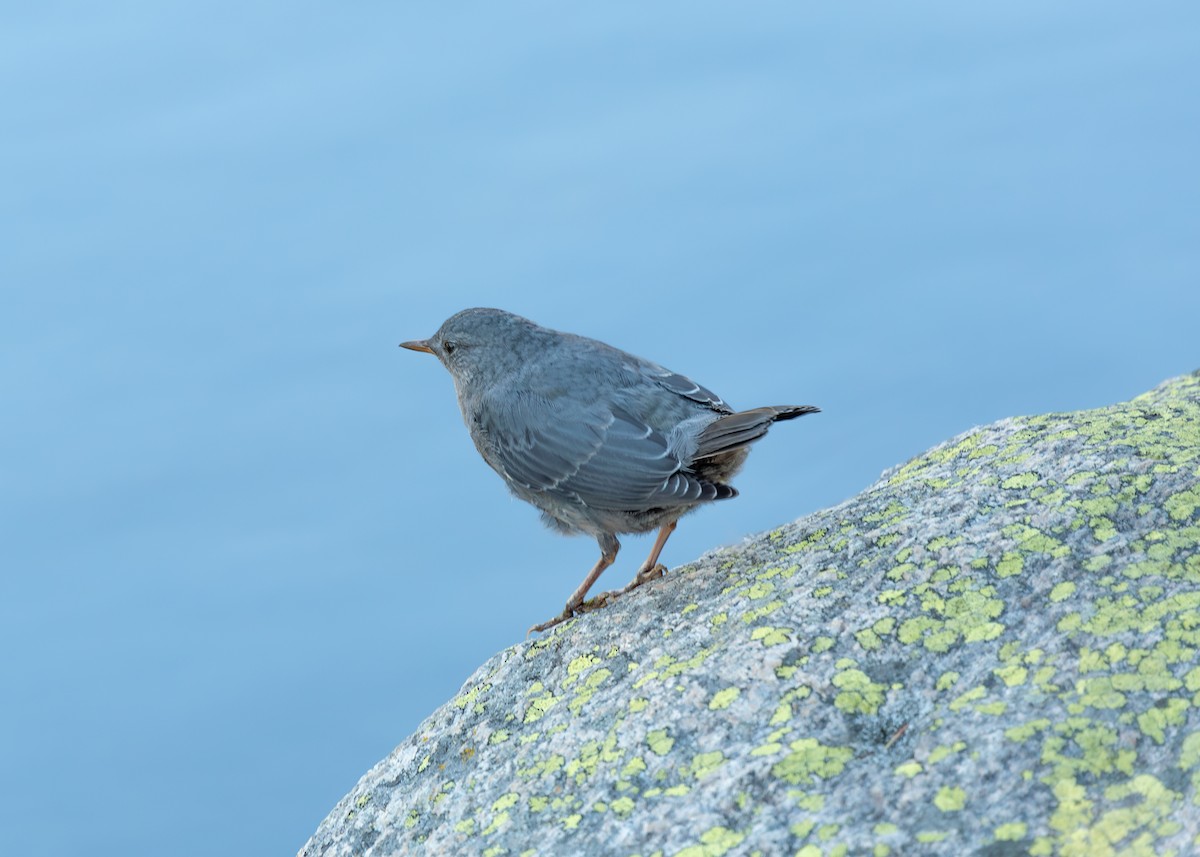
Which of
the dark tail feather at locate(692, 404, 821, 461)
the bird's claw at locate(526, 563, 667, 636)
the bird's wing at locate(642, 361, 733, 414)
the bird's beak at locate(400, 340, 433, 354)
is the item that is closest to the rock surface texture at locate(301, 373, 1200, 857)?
the bird's claw at locate(526, 563, 667, 636)

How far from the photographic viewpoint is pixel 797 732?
3.47m

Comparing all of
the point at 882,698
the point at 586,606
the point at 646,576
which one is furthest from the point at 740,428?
the point at 882,698

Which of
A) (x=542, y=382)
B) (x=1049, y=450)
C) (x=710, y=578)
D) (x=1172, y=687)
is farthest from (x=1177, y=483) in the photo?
(x=542, y=382)

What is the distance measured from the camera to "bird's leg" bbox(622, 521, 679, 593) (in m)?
5.51

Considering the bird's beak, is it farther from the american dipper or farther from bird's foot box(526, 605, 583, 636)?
bird's foot box(526, 605, 583, 636)

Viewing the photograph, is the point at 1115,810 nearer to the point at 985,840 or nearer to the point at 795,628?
the point at 985,840

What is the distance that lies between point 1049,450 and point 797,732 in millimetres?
2003

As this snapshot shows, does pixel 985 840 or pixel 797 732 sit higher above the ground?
pixel 797 732

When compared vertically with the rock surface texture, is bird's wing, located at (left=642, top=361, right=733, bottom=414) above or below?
above

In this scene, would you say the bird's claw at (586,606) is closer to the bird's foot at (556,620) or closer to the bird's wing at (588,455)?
the bird's foot at (556,620)

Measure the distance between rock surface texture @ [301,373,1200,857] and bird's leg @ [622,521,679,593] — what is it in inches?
16.6

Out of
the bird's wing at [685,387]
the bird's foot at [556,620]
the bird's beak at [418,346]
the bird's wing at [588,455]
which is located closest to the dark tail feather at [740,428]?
the bird's wing at [588,455]

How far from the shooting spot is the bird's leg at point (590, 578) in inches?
211

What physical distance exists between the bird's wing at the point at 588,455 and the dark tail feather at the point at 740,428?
0.47 ft
